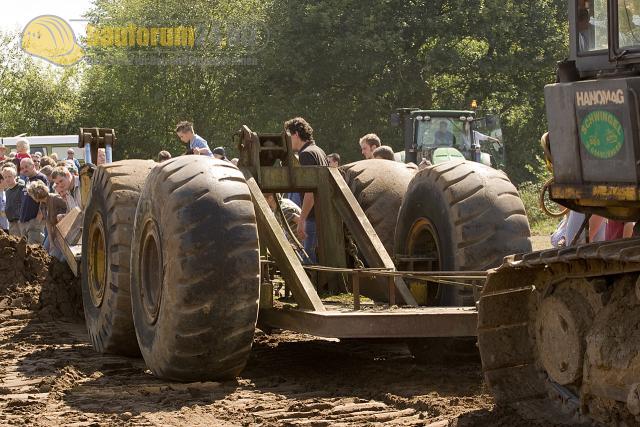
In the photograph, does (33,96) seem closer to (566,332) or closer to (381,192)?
(381,192)

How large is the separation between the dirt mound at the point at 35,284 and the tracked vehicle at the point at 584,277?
6776mm

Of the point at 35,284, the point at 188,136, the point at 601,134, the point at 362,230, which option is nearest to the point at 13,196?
the point at 188,136

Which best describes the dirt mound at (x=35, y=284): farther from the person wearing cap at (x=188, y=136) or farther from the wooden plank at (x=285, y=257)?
the wooden plank at (x=285, y=257)

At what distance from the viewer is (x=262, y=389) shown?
828cm

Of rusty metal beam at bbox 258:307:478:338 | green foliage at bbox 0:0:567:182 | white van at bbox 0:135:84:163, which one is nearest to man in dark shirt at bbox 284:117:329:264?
rusty metal beam at bbox 258:307:478:338

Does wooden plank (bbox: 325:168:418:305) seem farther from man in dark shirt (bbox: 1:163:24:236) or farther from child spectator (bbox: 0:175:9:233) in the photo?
child spectator (bbox: 0:175:9:233)

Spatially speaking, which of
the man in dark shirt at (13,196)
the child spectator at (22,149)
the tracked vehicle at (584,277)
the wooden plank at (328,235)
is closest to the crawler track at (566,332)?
the tracked vehicle at (584,277)

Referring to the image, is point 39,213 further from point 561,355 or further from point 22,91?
point 22,91

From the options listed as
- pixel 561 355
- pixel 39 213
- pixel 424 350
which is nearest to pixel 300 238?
pixel 424 350

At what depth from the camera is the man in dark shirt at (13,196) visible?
18000 mm

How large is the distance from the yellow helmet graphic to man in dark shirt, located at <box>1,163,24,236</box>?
3020 centimetres

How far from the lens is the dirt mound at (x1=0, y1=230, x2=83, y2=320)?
1271 centimetres

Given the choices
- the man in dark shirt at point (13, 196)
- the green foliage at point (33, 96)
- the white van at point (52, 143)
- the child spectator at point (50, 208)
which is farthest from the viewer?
the green foliage at point (33, 96)

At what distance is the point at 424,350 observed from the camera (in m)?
9.30
